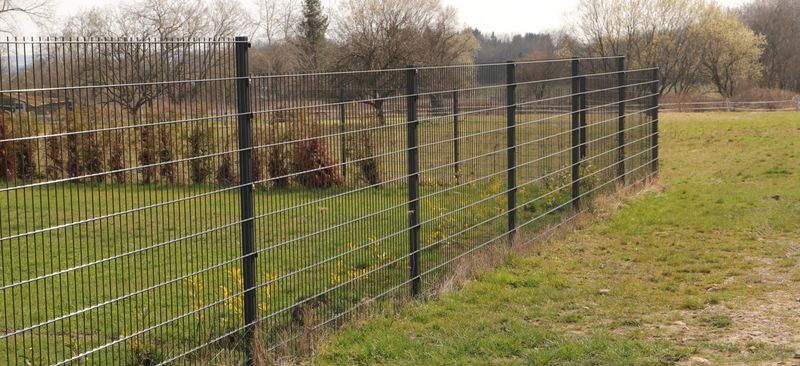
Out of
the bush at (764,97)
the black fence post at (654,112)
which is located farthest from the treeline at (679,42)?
the black fence post at (654,112)

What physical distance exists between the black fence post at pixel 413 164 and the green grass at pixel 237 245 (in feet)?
0.23

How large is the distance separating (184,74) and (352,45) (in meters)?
30.8

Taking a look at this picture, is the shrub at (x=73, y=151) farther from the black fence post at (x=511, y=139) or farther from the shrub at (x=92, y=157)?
the black fence post at (x=511, y=139)

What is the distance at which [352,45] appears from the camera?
35.8m

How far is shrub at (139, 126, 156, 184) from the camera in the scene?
5.00 metres

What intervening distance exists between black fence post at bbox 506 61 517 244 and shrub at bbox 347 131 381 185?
9.26ft

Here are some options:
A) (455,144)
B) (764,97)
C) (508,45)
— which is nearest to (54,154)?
(455,144)

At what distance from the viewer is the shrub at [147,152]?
16.4 ft

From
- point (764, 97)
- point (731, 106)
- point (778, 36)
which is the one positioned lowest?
point (731, 106)

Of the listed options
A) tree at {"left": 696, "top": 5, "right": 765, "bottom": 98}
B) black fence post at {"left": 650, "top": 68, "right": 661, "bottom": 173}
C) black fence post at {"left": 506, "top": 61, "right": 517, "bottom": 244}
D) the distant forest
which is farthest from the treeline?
black fence post at {"left": 506, "top": 61, "right": 517, "bottom": 244}

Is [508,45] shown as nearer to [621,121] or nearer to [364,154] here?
[621,121]

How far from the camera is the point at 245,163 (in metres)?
5.66

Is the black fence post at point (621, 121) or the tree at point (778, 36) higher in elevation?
the tree at point (778, 36)

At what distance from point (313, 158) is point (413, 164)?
1.19m
